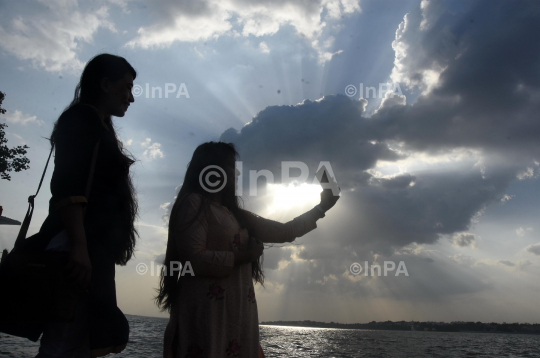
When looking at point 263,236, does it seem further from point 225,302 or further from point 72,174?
point 72,174

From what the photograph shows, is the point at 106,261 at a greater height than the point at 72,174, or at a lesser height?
lesser

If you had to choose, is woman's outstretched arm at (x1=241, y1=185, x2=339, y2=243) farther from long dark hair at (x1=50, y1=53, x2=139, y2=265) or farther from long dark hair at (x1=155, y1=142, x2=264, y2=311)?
long dark hair at (x1=50, y1=53, x2=139, y2=265)

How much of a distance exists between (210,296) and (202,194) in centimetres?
72

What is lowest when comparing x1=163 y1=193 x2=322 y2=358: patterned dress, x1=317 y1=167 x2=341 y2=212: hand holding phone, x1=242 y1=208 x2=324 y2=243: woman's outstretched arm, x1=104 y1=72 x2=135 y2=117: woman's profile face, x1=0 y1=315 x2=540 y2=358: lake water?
x1=0 y1=315 x2=540 y2=358: lake water

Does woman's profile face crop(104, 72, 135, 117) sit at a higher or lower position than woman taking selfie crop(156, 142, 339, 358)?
higher

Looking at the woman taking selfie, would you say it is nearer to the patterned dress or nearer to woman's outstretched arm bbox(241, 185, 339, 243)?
the patterned dress

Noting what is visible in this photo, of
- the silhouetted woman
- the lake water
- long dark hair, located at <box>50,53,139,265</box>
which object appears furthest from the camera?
the lake water

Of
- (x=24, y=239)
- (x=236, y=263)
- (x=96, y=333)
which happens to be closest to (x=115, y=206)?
(x=24, y=239)

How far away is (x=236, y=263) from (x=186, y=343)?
574 mm

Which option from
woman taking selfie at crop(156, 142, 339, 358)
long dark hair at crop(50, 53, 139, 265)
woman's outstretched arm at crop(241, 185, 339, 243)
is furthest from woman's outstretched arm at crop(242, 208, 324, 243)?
long dark hair at crop(50, 53, 139, 265)

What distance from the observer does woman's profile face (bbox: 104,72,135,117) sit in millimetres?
2176

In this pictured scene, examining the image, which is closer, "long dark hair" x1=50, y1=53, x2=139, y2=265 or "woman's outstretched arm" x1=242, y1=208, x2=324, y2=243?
"long dark hair" x1=50, y1=53, x2=139, y2=265

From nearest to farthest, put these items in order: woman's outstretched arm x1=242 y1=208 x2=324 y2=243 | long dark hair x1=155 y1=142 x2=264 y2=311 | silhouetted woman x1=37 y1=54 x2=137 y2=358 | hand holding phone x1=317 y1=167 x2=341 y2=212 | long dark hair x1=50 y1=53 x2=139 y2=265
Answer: silhouetted woman x1=37 y1=54 x2=137 y2=358
long dark hair x1=50 y1=53 x2=139 y2=265
long dark hair x1=155 y1=142 x2=264 y2=311
woman's outstretched arm x1=242 y1=208 x2=324 y2=243
hand holding phone x1=317 y1=167 x2=341 y2=212

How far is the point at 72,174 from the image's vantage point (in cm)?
170
